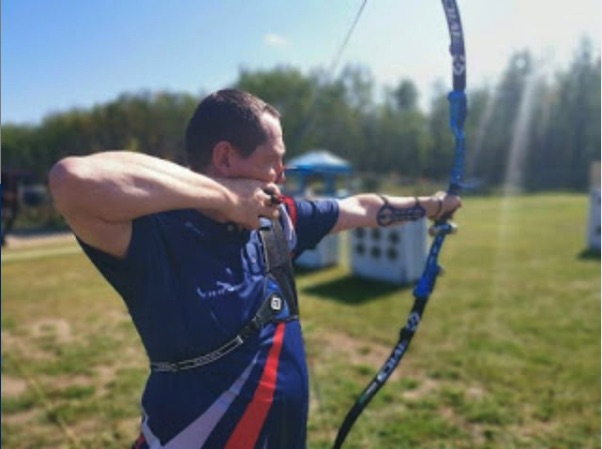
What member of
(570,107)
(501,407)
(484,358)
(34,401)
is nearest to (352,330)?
(484,358)

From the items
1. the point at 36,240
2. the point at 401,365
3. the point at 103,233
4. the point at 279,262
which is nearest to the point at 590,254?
the point at 401,365

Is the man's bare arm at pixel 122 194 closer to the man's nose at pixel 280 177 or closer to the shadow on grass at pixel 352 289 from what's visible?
the man's nose at pixel 280 177

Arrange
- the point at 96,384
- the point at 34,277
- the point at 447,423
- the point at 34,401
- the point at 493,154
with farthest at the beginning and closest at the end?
1. the point at 493,154
2. the point at 34,277
3. the point at 96,384
4. the point at 34,401
5. the point at 447,423

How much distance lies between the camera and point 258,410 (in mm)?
1570

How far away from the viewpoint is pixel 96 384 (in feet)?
16.3

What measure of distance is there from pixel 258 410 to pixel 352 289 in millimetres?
6943

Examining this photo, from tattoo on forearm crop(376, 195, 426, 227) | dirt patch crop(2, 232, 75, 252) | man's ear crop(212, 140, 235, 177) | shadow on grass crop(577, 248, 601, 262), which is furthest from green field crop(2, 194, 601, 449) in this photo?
dirt patch crop(2, 232, 75, 252)

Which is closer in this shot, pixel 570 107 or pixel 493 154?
pixel 570 107

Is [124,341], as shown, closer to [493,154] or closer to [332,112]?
[332,112]

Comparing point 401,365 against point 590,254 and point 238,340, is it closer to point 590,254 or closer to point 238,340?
point 238,340

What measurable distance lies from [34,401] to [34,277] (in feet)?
21.6

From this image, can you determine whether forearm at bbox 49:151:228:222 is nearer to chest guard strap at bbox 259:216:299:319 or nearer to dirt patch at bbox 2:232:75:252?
chest guard strap at bbox 259:216:299:319

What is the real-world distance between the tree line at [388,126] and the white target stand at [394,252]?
90 centimetres

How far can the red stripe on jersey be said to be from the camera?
156 centimetres
